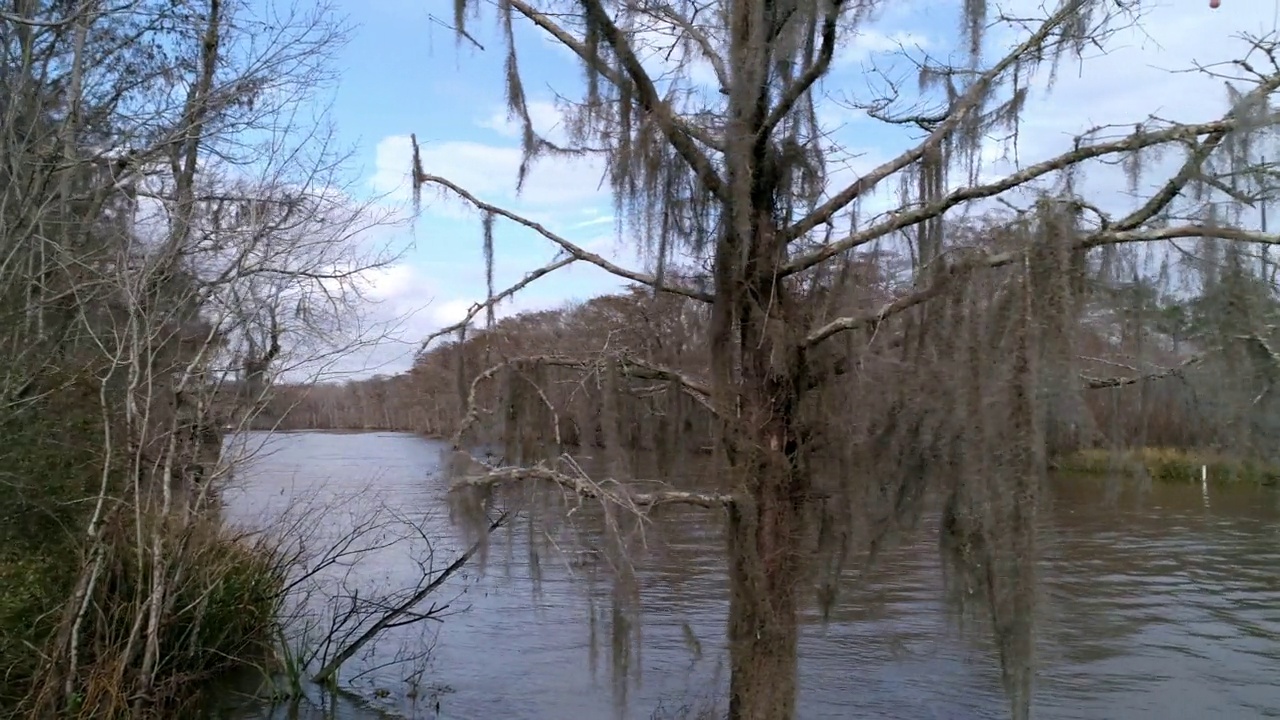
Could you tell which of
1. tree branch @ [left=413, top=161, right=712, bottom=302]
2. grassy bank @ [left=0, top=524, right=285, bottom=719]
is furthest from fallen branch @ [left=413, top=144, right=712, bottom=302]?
grassy bank @ [left=0, top=524, right=285, bottom=719]

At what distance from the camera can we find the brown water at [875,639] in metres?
8.15

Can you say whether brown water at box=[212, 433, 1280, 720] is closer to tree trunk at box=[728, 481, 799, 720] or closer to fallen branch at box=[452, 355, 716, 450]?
fallen branch at box=[452, 355, 716, 450]

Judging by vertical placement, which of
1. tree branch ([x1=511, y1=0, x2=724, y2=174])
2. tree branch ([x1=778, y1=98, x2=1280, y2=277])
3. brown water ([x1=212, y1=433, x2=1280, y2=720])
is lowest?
brown water ([x1=212, y1=433, x2=1280, y2=720])

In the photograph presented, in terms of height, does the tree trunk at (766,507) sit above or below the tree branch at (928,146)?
below

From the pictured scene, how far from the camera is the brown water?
26.7ft

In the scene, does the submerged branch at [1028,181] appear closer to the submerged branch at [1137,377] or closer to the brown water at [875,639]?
the submerged branch at [1137,377]

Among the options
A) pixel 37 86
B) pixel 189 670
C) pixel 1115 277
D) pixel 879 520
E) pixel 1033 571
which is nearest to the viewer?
pixel 1033 571

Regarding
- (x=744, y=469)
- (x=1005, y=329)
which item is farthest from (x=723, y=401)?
(x=1005, y=329)

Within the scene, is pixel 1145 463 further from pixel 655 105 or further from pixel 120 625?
pixel 120 625

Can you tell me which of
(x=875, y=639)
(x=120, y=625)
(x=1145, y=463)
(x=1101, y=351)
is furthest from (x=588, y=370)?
(x=875, y=639)

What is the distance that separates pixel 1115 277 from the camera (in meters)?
4.11

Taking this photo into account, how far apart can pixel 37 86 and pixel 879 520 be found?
7227 mm

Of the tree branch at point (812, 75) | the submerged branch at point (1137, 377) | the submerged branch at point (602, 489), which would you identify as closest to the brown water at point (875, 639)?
the submerged branch at point (602, 489)

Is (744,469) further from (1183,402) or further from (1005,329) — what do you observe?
(1183,402)
